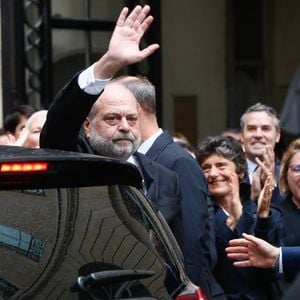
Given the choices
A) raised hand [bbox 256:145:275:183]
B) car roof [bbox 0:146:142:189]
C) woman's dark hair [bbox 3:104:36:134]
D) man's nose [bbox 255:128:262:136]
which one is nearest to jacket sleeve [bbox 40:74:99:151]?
car roof [bbox 0:146:142:189]

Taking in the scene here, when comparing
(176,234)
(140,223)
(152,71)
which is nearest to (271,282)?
(176,234)

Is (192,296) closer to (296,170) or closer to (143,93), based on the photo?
(143,93)

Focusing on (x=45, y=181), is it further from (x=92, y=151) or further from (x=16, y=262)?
(x=92, y=151)

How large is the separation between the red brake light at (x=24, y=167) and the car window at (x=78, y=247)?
0.08 m

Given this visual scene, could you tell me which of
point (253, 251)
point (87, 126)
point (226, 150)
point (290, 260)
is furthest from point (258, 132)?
point (253, 251)

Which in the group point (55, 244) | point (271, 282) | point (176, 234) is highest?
point (55, 244)

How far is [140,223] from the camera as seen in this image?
4.72 m

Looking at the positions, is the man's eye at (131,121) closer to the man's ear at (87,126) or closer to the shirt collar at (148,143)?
the man's ear at (87,126)

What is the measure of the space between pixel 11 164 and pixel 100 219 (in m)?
0.39

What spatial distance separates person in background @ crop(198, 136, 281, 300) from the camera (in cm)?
697

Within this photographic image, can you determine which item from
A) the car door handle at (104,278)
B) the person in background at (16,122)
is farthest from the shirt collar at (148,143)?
the person in background at (16,122)

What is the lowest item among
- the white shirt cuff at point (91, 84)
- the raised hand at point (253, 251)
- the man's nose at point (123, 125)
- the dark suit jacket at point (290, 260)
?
the dark suit jacket at point (290, 260)

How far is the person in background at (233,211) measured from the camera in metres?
6.97

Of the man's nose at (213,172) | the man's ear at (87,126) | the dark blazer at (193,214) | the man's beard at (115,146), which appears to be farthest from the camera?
the man's nose at (213,172)
